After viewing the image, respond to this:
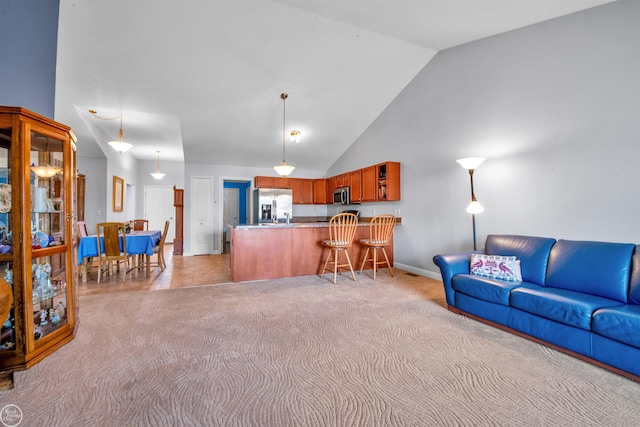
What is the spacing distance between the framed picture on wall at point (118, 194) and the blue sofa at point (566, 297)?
703 cm

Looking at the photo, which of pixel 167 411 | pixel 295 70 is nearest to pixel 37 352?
pixel 167 411

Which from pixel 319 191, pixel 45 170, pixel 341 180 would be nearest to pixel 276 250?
pixel 45 170

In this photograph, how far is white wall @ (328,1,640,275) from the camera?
8.06 ft

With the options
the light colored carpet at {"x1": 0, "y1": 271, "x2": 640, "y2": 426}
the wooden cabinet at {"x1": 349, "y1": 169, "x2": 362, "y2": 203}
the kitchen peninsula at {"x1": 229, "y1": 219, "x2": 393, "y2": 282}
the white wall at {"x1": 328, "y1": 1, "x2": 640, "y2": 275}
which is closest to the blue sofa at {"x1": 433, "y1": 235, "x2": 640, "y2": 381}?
the light colored carpet at {"x1": 0, "y1": 271, "x2": 640, "y2": 426}

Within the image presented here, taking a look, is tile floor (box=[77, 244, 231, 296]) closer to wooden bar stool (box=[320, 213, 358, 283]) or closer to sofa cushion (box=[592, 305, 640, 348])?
wooden bar stool (box=[320, 213, 358, 283])

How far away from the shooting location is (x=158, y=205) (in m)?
8.77

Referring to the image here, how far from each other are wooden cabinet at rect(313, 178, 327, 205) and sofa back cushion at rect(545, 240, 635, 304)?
5.25 metres

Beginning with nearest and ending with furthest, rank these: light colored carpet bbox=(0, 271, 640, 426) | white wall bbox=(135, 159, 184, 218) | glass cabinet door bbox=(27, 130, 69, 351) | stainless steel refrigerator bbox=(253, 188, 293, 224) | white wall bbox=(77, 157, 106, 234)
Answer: light colored carpet bbox=(0, 271, 640, 426) → glass cabinet door bbox=(27, 130, 69, 351) → white wall bbox=(77, 157, 106, 234) → stainless steel refrigerator bbox=(253, 188, 293, 224) → white wall bbox=(135, 159, 184, 218)

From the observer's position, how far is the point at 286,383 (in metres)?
1.68

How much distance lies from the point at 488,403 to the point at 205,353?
188cm

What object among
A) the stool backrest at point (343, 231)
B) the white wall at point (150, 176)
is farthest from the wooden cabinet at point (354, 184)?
the white wall at point (150, 176)

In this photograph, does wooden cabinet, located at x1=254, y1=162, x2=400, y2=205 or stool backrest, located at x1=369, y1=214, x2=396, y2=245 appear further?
wooden cabinet, located at x1=254, y1=162, x2=400, y2=205

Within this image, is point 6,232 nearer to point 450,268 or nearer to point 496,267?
point 450,268

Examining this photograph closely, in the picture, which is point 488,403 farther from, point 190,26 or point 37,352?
point 190,26
